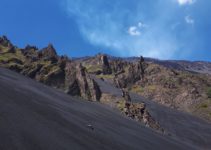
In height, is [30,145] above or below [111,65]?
below

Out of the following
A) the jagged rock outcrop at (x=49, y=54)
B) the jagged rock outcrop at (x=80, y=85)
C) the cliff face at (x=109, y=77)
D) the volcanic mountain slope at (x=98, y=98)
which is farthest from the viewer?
the jagged rock outcrop at (x=49, y=54)

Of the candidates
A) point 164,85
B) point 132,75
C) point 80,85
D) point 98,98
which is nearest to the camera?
point 98,98

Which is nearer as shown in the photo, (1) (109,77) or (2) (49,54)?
(2) (49,54)

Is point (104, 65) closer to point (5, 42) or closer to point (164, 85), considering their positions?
point (164, 85)

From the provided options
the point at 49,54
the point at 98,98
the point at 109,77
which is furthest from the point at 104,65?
the point at 98,98

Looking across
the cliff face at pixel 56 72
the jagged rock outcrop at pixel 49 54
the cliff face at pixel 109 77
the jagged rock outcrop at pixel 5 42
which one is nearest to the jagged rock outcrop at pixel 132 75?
the cliff face at pixel 109 77

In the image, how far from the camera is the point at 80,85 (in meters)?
81.1

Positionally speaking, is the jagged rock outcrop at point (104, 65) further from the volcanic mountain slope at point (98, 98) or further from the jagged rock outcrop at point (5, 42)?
the jagged rock outcrop at point (5, 42)

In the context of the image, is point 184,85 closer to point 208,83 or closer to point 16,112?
point 208,83

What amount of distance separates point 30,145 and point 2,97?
11.5 metres

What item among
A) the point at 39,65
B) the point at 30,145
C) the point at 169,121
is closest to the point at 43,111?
the point at 30,145

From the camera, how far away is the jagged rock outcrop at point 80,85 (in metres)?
79.1

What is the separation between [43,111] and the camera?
31500 mm

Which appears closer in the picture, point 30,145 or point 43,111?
point 30,145
